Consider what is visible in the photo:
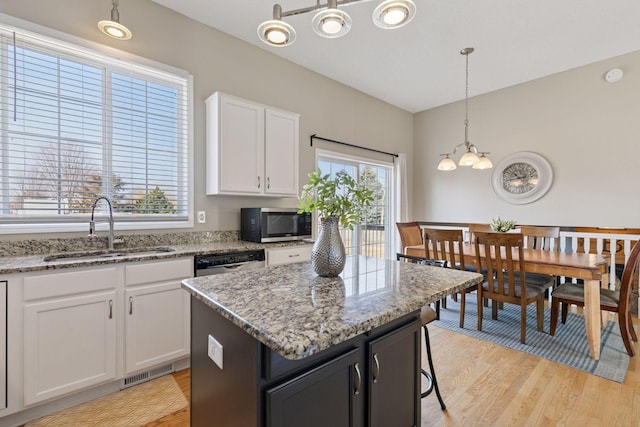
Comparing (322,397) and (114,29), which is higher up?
(114,29)

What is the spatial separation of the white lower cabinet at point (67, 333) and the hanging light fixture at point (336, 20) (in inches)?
70.0

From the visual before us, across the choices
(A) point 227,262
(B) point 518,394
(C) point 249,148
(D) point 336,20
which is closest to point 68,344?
(A) point 227,262

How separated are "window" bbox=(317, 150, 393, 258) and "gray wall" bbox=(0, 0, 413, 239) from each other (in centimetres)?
33

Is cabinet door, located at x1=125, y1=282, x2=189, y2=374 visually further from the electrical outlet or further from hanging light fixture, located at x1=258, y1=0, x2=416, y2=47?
hanging light fixture, located at x1=258, y1=0, x2=416, y2=47

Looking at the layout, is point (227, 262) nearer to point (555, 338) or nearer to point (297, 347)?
point (297, 347)

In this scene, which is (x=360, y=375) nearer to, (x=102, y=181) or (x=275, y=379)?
(x=275, y=379)

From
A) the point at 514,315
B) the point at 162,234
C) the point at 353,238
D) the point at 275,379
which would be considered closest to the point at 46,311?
the point at 162,234

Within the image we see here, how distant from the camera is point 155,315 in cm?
213

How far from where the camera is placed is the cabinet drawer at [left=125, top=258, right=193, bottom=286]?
203 centimetres

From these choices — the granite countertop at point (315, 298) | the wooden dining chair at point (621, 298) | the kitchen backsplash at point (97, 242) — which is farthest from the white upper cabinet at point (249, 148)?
the wooden dining chair at point (621, 298)

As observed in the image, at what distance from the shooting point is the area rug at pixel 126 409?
5.80 feet

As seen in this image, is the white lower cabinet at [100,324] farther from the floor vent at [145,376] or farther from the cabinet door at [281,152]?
the cabinet door at [281,152]

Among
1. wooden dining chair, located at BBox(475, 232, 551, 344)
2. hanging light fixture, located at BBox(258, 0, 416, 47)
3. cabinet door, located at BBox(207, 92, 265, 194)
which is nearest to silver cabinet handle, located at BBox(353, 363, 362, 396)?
hanging light fixture, located at BBox(258, 0, 416, 47)

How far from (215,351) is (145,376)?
5.05 ft
